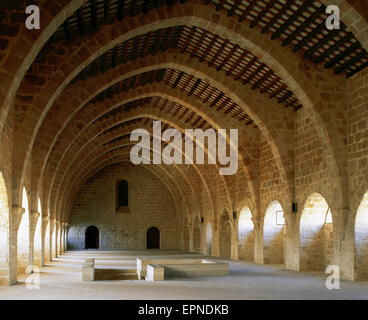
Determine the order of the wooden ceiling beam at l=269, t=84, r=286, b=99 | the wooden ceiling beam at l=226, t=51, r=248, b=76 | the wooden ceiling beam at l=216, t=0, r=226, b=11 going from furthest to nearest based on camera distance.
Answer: the wooden ceiling beam at l=269, t=84, r=286, b=99 → the wooden ceiling beam at l=226, t=51, r=248, b=76 → the wooden ceiling beam at l=216, t=0, r=226, b=11

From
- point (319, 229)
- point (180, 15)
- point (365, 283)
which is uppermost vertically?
point (180, 15)

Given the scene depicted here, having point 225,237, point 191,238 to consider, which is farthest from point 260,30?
point 191,238

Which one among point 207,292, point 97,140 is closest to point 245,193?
point 97,140

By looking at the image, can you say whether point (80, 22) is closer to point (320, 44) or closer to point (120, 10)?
point (120, 10)

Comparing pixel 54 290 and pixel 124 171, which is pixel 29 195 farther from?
pixel 124 171

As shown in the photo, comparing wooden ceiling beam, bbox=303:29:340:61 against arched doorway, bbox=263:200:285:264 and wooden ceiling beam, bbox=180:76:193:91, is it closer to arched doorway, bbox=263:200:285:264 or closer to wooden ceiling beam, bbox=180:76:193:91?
wooden ceiling beam, bbox=180:76:193:91

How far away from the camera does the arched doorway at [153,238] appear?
30203 millimetres

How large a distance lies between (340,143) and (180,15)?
4.54m

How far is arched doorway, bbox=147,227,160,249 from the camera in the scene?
3020 centimetres

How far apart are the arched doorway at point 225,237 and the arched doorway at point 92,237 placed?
11052mm

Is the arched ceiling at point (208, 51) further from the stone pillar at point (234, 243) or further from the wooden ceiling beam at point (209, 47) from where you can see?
the stone pillar at point (234, 243)

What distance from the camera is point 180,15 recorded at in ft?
35.3

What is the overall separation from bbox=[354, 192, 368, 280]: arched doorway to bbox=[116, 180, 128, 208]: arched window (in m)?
20.4

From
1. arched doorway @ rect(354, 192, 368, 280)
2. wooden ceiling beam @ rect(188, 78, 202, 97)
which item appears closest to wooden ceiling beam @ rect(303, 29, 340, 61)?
arched doorway @ rect(354, 192, 368, 280)
